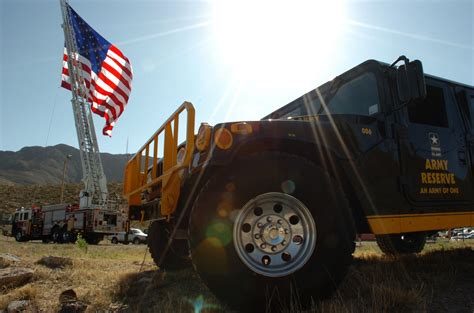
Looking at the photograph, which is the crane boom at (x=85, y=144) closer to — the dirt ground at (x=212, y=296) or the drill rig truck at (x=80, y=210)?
the drill rig truck at (x=80, y=210)

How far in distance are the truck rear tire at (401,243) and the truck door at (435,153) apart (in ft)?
7.33

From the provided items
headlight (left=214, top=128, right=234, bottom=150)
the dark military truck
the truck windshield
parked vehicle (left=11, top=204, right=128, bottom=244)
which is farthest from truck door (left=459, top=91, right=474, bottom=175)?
parked vehicle (left=11, top=204, right=128, bottom=244)

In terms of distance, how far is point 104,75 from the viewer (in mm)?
19094

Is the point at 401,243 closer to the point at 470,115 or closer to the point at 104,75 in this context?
the point at 470,115

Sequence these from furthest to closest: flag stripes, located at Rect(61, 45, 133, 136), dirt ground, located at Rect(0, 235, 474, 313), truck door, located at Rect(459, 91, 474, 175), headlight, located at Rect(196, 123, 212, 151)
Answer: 1. flag stripes, located at Rect(61, 45, 133, 136)
2. truck door, located at Rect(459, 91, 474, 175)
3. headlight, located at Rect(196, 123, 212, 151)
4. dirt ground, located at Rect(0, 235, 474, 313)

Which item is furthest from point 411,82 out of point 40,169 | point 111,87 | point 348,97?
point 40,169

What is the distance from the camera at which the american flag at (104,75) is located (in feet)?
60.7

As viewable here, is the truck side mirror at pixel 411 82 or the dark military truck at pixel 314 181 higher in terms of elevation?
the truck side mirror at pixel 411 82

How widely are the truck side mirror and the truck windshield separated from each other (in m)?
0.41

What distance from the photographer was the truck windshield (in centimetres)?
400

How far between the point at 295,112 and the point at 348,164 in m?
1.98

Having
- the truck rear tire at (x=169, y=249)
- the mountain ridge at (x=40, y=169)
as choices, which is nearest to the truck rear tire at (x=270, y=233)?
the truck rear tire at (x=169, y=249)

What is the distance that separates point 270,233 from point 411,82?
78.5 inches

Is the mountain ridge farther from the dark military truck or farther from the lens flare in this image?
the lens flare
